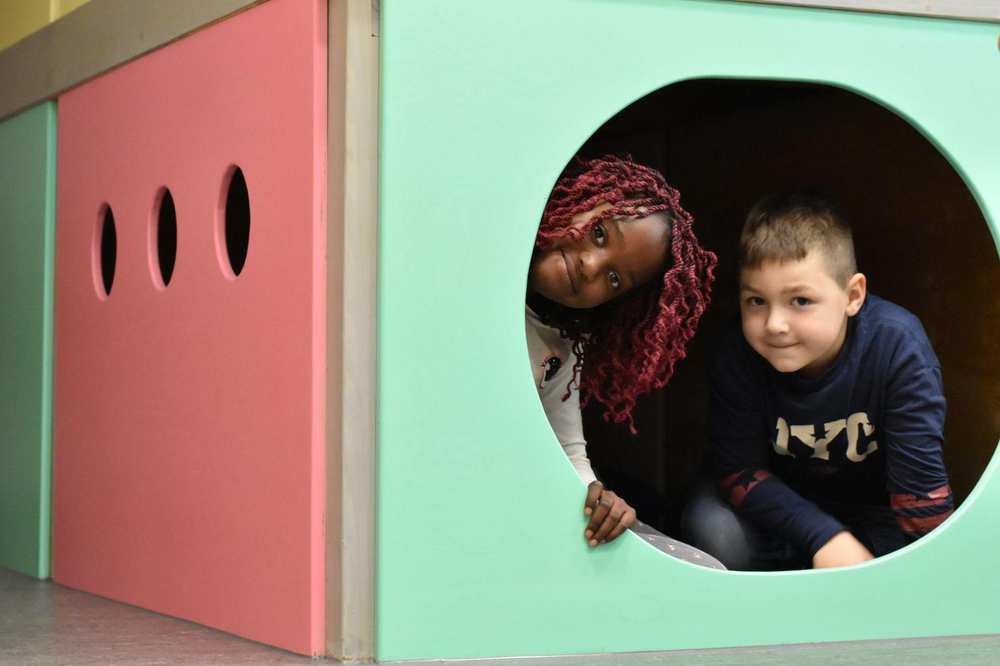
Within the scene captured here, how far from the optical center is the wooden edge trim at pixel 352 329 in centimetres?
110

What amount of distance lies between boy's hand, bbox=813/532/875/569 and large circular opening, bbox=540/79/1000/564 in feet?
1.07

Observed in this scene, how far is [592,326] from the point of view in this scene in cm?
149

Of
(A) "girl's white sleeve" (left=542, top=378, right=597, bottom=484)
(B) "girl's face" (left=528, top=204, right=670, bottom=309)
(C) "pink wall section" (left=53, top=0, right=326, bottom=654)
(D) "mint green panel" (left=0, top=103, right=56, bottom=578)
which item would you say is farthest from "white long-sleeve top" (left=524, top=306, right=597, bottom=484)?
(D) "mint green panel" (left=0, top=103, right=56, bottom=578)

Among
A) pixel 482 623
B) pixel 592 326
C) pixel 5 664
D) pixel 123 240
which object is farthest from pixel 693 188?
pixel 5 664

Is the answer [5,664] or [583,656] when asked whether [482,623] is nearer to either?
[583,656]

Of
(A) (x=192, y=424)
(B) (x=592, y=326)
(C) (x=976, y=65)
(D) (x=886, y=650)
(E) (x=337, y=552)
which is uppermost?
(C) (x=976, y=65)

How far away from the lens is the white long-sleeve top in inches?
58.6

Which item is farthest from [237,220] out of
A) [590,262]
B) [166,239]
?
[590,262]

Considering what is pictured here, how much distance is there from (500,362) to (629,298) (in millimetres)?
351

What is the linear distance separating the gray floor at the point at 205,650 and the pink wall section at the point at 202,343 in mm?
38

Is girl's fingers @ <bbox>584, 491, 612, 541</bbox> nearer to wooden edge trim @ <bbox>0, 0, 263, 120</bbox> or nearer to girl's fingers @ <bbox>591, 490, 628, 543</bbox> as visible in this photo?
girl's fingers @ <bbox>591, 490, 628, 543</bbox>

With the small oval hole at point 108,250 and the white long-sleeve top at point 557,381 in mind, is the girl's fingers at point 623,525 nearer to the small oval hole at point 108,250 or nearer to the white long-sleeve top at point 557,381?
the white long-sleeve top at point 557,381

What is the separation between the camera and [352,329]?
1.11 metres

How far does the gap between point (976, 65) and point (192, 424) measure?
90 cm
